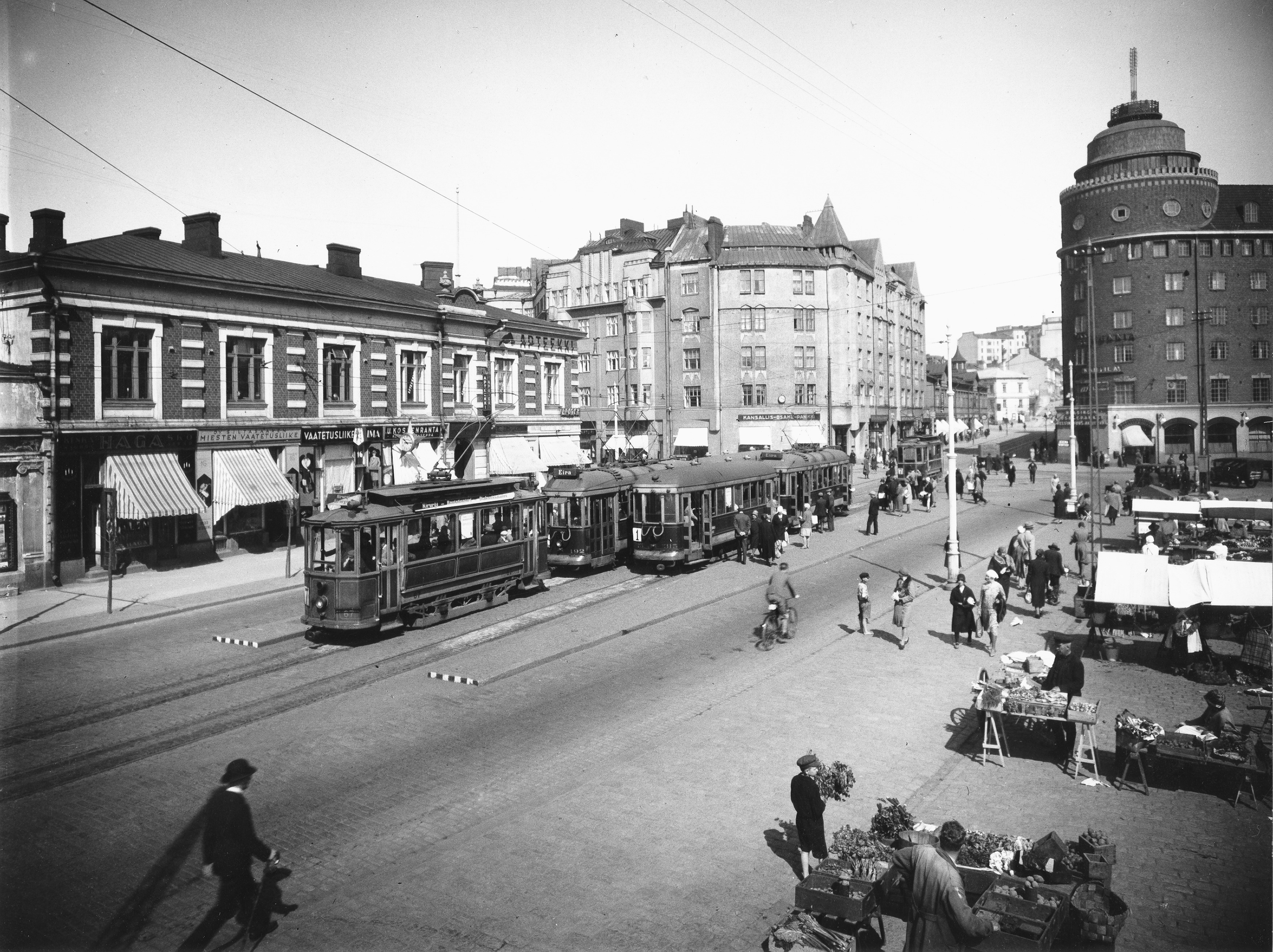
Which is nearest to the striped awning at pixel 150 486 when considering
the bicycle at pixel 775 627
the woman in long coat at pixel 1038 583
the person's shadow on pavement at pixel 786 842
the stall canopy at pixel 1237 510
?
the bicycle at pixel 775 627

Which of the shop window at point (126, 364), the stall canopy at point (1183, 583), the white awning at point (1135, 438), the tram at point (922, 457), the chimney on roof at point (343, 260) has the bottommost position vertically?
the stall canopy at point (1183, 583)

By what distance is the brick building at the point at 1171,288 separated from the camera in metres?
64.6

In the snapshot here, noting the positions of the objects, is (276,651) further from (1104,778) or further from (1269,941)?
(1269,941)

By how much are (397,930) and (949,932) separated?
4725 mm

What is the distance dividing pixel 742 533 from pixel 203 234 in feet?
74.8

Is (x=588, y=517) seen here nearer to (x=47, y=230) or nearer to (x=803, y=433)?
(x=47, y=230)

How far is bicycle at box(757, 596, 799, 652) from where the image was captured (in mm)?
17859

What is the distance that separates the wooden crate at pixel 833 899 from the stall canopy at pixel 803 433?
57.0m

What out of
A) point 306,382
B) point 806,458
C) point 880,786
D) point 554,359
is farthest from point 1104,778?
point 554,359

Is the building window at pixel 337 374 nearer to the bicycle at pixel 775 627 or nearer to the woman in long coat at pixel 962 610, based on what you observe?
the bicycle at pixel 775 627

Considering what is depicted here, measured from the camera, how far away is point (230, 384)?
98.7 feet

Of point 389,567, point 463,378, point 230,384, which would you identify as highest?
point 463,378

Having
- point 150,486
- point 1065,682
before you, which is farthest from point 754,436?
point 1065,682

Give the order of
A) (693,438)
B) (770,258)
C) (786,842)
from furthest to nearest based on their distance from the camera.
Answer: (693,438) < (770,258) < (786,842)
